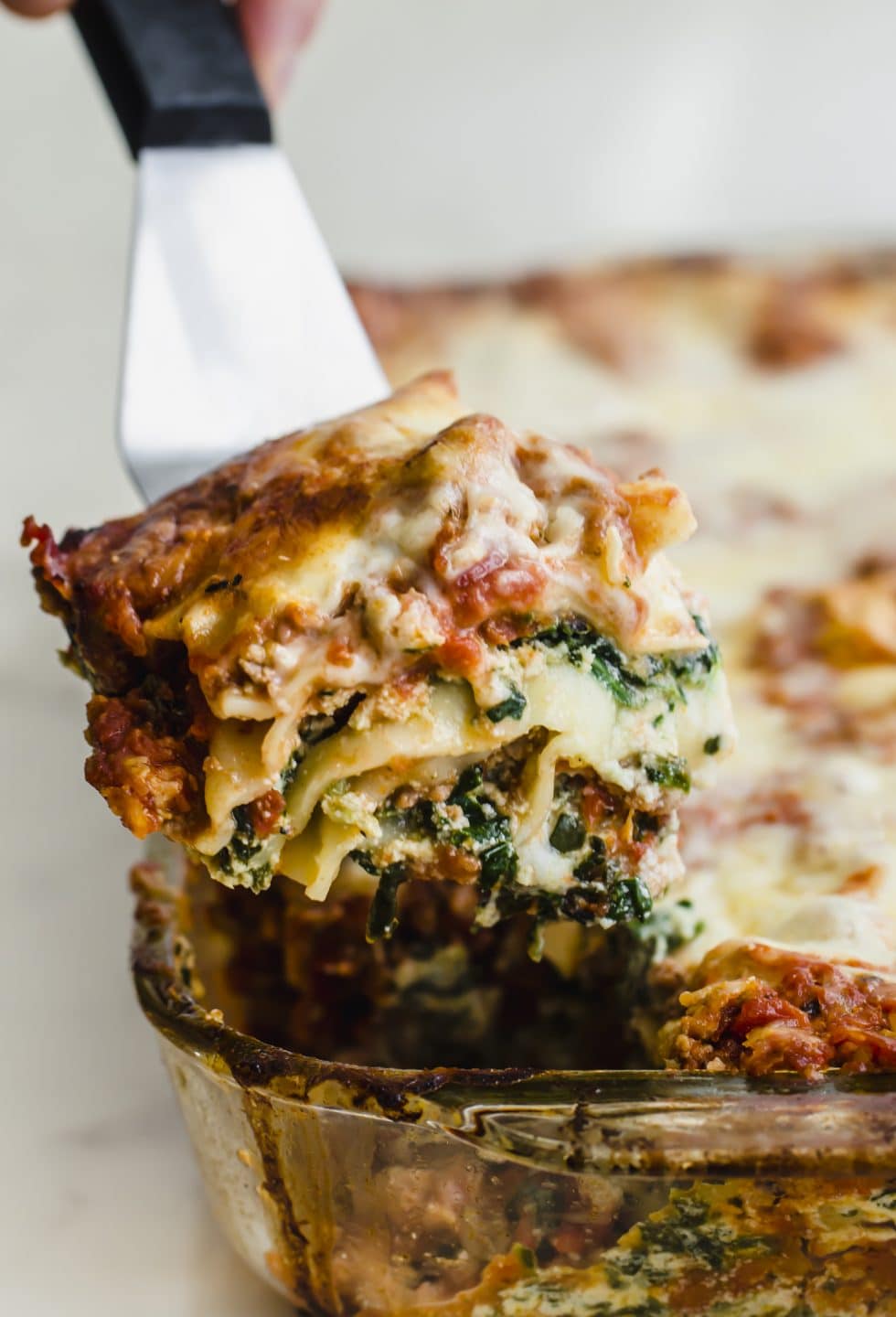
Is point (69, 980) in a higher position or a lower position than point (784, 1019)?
lower

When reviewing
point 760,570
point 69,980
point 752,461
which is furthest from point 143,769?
point 752,461

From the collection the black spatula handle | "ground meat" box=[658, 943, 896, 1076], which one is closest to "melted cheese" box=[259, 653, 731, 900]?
"ground meat" box=[658, 943, 896, 1076]

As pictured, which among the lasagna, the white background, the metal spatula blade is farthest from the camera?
the metal spatula blade

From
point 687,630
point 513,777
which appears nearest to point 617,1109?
point 513,777

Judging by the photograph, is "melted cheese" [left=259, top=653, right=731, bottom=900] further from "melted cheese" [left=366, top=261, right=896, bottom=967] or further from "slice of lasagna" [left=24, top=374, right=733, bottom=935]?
"melted cheese" [left=366, top=261, right=896, bottom=967]

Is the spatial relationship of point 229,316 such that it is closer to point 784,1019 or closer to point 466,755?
point 466,755

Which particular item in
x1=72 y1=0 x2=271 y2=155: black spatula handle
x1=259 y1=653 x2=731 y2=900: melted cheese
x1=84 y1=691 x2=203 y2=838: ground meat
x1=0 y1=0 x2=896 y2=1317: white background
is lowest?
x1=0 y1=0 x2=896 y2=1317: white background

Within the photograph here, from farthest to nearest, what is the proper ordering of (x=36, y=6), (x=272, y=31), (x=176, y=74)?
(x=272, y=31) < (x=36, y=6) < (x=176, y=74)
